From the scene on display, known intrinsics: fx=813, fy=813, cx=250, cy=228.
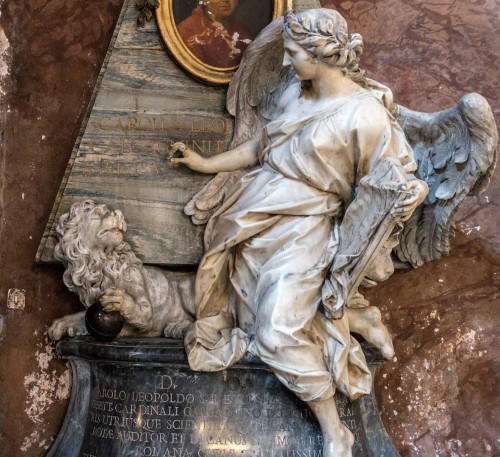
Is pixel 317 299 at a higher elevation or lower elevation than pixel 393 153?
lower

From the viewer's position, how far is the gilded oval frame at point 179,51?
4594 millimetres

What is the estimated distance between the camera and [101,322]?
13.4ft

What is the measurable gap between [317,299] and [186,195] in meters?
1.06

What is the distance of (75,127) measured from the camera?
5.00 m

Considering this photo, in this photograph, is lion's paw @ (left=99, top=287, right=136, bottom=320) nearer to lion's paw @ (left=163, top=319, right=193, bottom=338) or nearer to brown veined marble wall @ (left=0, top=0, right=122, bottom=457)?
lion's paw @ (left=163, top=319, right=193, bottom=338)

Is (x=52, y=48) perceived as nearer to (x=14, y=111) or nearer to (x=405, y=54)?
(x=14, y=111)

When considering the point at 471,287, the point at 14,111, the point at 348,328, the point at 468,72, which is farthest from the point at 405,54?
the point at 14,111

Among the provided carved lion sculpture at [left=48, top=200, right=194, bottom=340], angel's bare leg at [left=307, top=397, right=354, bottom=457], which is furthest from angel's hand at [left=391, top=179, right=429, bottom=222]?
carved lion sculpture at [left=48, top=200, right=194, bottom=340]

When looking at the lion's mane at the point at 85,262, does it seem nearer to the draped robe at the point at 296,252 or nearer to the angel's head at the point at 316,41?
the draped robe at the point at 296,252

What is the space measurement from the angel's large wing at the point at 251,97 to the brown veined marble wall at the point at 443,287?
97 centimetres

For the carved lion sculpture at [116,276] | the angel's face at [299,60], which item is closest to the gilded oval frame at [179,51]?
the angel's face at [299,60]

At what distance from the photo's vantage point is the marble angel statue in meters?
3.82

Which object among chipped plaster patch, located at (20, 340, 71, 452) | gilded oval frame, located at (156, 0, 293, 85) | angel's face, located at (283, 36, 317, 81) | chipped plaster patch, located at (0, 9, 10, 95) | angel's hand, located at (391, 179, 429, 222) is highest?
angel's face, located at (283, 36, 317, 81)

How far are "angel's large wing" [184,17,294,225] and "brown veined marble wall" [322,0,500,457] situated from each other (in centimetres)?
97
